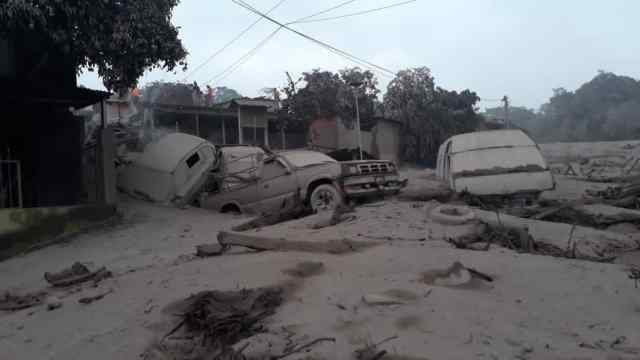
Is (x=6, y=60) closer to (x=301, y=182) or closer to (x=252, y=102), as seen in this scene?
(x=301, y=182)

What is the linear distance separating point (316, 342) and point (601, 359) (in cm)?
171

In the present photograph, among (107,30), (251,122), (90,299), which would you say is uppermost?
(107,30)

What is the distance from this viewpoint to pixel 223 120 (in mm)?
25578

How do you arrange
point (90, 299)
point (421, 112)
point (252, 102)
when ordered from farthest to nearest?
point (421, 112), point (252, 102), point (90, 299)

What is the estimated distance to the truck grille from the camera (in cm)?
1268

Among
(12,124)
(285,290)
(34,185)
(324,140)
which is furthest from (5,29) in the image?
(324,140)

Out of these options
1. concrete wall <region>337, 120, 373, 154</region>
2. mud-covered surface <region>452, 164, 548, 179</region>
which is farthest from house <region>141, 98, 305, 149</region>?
mud-covered surface <region>452, 164, 548, 179</region>

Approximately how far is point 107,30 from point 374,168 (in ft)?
19.7

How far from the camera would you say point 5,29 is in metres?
11.2

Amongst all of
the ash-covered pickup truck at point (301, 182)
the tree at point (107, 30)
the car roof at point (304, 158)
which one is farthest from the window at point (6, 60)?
the car roof at point (304, 158)

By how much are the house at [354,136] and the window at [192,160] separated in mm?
12336

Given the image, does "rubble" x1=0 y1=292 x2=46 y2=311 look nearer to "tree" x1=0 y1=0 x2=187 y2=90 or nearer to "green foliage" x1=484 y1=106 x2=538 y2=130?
"tree" x1=0 y1=0 x2=187 y2=90

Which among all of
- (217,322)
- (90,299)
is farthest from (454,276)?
(90,299)

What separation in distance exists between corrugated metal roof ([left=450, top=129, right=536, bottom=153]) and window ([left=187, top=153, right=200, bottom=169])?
6508mm
